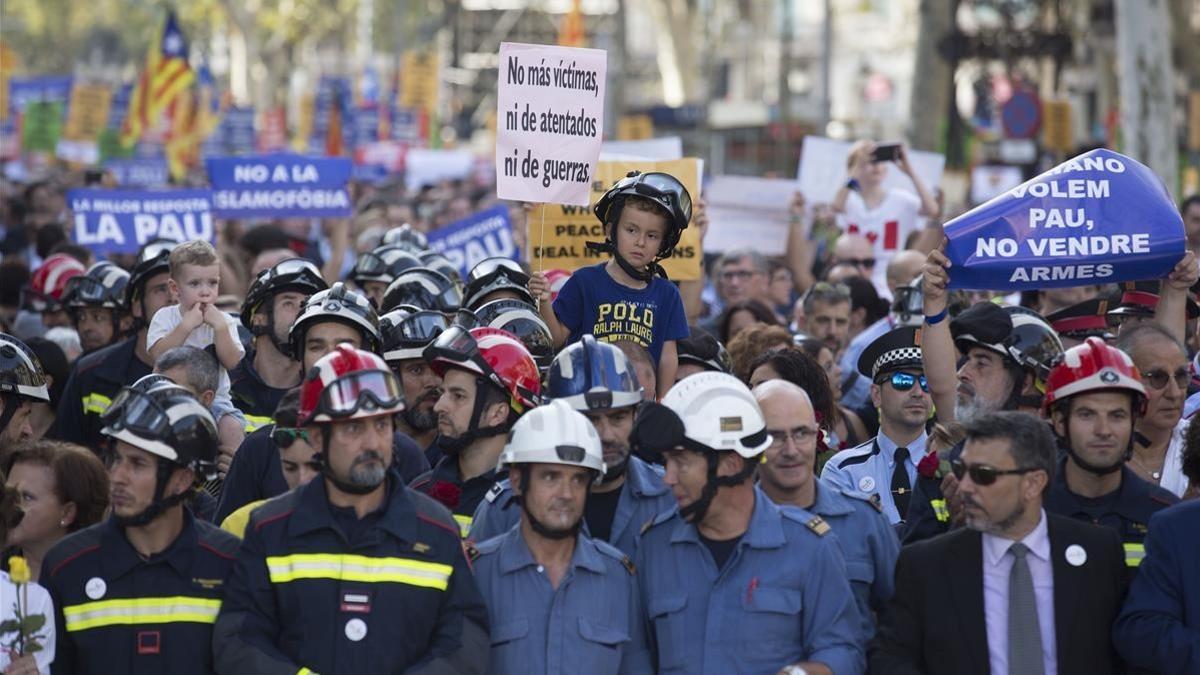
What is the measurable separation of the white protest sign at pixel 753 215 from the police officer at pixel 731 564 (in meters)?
9.00

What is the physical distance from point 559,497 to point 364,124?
34.7 meters

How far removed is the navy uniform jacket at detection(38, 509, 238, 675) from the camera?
5941 mm

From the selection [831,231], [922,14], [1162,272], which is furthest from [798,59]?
[1162,272]

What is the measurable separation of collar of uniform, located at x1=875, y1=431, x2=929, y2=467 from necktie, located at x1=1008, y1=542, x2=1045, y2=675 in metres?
1.87

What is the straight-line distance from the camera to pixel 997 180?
33875 millimetres

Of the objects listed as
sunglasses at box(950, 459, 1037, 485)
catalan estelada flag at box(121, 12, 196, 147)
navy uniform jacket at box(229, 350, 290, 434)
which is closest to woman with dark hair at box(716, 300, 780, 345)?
navy uniform jacket at box(229, 350, 290, 434)

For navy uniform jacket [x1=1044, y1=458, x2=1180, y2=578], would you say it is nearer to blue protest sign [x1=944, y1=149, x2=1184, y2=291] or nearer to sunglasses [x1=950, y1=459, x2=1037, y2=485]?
sunglasses [x1=950, y1=459, x2=1037, y2=485]

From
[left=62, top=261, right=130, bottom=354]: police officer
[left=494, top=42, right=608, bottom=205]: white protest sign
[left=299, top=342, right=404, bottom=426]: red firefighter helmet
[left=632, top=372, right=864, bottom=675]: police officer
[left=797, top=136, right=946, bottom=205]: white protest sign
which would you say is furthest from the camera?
[left=797, top=136, right=946, bottom=205]: white protest sign

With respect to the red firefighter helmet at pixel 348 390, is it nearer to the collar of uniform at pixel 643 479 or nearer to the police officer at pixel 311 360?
the collar of uniform at pixel 643 479

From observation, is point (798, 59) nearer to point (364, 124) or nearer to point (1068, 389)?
point (364, 124)

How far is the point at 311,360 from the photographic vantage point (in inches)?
305

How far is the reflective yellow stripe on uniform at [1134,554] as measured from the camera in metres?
6.32

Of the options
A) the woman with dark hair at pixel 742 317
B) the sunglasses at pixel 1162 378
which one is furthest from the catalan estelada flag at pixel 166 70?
the sunglasses at pixel 1162 378

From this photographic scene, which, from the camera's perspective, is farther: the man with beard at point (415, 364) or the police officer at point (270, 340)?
the police officer at point (270, 340)
